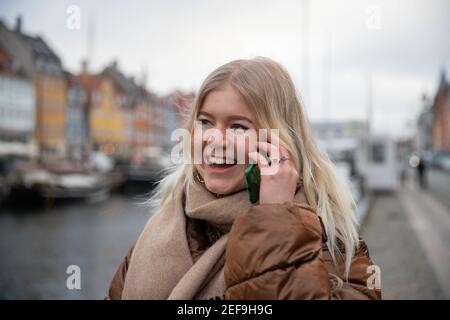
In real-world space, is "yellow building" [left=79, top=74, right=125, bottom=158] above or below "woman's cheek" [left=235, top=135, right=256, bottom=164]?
above

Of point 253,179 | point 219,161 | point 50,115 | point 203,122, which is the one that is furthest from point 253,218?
point 50,115

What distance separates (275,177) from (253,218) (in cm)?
10

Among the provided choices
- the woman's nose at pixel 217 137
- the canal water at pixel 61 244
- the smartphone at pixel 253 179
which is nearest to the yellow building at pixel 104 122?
the canal water at pixel 61 244

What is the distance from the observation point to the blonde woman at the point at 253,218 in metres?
1.02

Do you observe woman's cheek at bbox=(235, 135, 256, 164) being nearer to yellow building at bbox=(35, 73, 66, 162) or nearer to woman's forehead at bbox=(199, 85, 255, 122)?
woman's forehead at bbox=(199, 85, 255, 122)

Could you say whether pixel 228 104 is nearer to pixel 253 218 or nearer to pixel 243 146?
pixel 243 146

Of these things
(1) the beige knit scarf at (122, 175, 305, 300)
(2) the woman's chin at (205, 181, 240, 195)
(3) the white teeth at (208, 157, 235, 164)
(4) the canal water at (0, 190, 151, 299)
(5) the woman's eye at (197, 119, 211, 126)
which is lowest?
(4) the canal water at (0, 190, 151, 299)

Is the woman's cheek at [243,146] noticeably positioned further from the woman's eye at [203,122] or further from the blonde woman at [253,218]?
the woman's eye at [203,122]

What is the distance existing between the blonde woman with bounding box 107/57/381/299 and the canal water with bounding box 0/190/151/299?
420 millimetres

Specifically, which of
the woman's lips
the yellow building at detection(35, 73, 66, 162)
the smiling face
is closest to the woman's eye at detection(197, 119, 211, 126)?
the smiling face

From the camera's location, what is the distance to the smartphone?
1045 mm

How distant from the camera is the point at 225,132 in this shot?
1169 mm

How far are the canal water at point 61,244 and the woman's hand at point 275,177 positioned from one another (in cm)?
68
